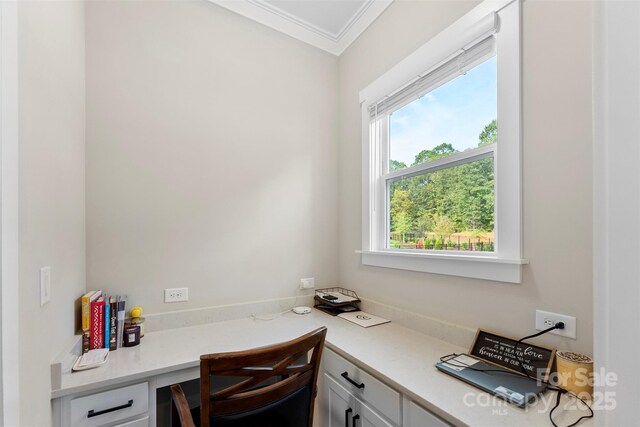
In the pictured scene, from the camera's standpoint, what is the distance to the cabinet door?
125 cm

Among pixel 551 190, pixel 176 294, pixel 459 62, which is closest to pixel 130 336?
pixel 176 294

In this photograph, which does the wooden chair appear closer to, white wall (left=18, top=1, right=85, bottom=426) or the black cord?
white wall (left=18, top=1, right=85, bottom=426)

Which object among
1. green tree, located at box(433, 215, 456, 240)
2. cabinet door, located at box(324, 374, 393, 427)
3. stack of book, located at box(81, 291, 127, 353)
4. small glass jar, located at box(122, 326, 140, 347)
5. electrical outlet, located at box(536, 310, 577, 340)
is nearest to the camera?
electrical outlet, located at box(536, 310, 577, 340)

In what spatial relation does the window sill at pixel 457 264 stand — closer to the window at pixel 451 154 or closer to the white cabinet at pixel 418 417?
the window at pixel 451 154

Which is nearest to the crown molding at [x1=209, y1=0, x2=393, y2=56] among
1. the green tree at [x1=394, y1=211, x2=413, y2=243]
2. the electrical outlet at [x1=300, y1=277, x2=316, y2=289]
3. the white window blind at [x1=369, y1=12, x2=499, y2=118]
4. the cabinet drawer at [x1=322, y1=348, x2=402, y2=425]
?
the white window blind at [x1=369, y1=12, x2=499, y2=118]

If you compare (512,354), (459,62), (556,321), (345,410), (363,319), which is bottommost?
(345,410)

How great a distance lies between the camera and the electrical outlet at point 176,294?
5.85 feet

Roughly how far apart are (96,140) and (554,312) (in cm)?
236

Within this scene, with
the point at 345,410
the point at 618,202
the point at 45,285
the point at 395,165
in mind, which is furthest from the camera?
the point at 395,165

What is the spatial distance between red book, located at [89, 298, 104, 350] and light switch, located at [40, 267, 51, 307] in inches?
15.7

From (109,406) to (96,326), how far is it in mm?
399

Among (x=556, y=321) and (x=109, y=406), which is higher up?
(x=556, y=321)

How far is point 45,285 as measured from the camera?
3.32 ft

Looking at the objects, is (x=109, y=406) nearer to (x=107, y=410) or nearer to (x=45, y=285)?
(x=107, y=410)
